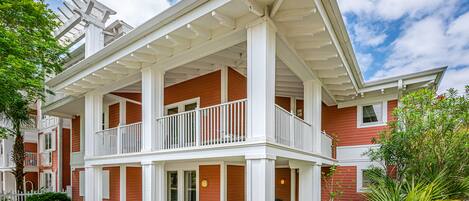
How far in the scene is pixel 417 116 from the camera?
8.62 metres

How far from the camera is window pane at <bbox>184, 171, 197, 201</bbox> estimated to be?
35.9 ft

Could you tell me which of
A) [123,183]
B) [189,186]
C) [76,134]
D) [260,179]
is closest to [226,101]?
[189,186]

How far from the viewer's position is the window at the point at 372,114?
11836mm

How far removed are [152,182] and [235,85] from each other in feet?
14.3

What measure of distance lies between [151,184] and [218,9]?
16.8 feet

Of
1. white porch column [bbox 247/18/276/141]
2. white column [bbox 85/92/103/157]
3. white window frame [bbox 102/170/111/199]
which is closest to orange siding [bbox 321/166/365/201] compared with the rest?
white porch column [bbox 247/18/276/141]

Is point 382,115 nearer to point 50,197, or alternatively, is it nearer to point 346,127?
point 346,127

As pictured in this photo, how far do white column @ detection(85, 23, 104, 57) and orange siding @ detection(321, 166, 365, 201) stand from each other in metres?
12.0

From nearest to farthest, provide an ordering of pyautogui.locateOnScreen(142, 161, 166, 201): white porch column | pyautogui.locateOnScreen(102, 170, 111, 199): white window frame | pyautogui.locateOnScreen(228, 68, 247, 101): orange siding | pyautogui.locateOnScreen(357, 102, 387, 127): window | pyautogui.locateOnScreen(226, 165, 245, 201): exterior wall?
pyautogui.locateOnScreen(142, 161, 166, 201): white porch column < pyautogui.locateOnScreen(226, 165, 245, 201): exterior wall < pyautogui.locateOnScreen(228, 68, 247, 101): orange siding < pyautogui.locateOnScreen(357, 102, 387, 127): window < pyautogui.locateOnScreen(102, 170, 111, 199): white window frame

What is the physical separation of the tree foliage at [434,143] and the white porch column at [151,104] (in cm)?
598

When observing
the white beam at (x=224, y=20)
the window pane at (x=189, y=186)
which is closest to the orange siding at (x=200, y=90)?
the window pane at (x=189, y=186)

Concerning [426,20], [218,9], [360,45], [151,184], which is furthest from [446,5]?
[151,184]

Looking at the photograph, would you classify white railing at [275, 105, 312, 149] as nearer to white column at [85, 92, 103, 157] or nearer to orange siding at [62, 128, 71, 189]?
white column at [85, 92, 103, 157]

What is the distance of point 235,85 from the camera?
10.9m
